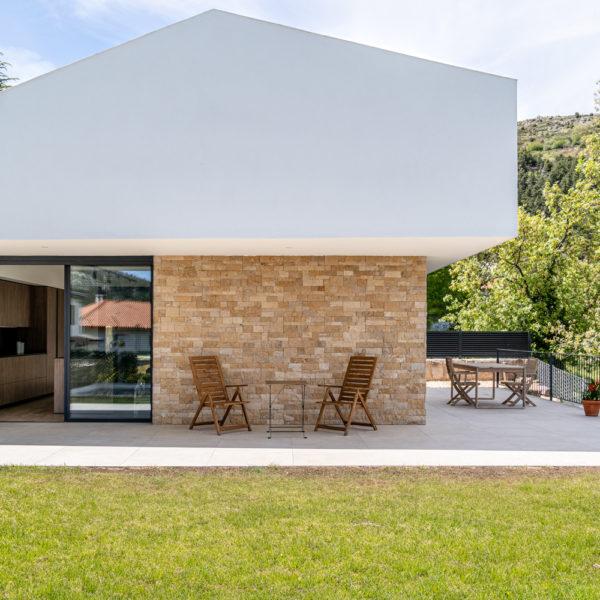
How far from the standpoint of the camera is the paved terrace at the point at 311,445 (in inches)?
291

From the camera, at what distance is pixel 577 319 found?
20719 millimetres

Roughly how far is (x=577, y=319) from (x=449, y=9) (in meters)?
12.7

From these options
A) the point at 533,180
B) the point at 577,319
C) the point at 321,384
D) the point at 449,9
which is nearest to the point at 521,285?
the point at 577,319

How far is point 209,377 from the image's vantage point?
9.58 meters

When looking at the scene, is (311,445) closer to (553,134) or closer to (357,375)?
(357,375)

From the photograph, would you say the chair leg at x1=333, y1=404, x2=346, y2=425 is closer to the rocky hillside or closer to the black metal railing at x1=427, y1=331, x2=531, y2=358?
the black metal railing at x1=427, y1=331, x2=531, y2=358

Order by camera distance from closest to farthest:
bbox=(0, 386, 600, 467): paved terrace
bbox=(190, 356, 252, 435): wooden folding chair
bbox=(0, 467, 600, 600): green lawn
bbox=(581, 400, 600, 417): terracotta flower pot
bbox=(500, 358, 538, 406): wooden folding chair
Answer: bbox=(0, 467, 600, 600): green lawn
bbox=(0, 386, 600, 467): paved terrace
bbox=(190, 356, 252, 435): wooden folding chair
bbox=(581, 400, 600, 417): terracotta flower pot
bbox=(500, 358, 538, 406): wooden folding chair

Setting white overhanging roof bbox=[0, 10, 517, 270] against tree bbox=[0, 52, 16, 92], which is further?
tree bbox=[0, 52, 16, 92]

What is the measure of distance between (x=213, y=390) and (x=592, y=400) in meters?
7.02

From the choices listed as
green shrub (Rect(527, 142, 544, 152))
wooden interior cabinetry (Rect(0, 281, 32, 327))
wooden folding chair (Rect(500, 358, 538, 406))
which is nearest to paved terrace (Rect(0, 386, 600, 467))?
wooden folding chair (Rect(500, 358, 538, 406))

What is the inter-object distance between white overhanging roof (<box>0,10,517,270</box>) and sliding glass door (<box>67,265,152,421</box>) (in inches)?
66.6

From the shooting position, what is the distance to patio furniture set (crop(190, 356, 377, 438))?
29.8 feet

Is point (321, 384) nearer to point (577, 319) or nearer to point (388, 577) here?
point (388, 577)

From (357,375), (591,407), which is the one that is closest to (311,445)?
(357,375)
